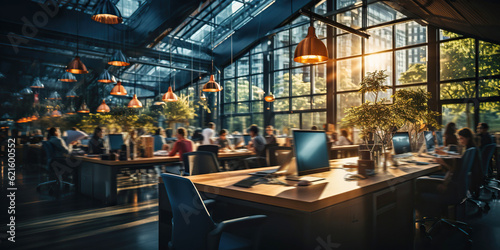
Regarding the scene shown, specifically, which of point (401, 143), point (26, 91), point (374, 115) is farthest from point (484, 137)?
point (26, 91)

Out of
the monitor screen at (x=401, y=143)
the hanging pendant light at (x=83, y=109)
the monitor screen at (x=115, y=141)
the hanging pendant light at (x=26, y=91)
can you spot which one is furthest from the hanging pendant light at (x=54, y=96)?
the monitor screen at (x=401, y=143)

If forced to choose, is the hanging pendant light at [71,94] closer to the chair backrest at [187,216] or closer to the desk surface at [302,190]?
the desk surface at [302,190]

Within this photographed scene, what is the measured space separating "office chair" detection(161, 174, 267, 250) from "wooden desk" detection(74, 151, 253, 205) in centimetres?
349

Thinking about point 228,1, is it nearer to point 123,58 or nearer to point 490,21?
point 123,58

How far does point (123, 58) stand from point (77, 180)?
287 cm

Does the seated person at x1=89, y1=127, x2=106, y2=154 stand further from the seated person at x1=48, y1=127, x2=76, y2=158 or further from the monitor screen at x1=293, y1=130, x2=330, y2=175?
the monitor screen at x1=293, y1=130, x2=330, y2=175

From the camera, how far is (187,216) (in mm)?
1819

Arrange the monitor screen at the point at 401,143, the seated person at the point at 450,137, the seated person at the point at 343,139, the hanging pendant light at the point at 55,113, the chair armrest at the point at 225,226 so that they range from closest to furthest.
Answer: the chair armrest at the point at 225,226 → the monitor screen at the point at 401,143 → the seated person at the point at 450,137 → the seated person at the point at 343,139 → the hanging pendant light at the point at 55,113

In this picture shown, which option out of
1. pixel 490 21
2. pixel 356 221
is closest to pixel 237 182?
pixel 356 221

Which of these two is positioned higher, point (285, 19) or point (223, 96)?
point (285, 19)

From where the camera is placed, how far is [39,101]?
12.1 m

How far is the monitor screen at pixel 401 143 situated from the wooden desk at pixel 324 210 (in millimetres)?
1424

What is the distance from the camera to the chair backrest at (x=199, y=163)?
10.9ft

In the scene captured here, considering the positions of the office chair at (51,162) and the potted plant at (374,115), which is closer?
the potted plant at (374,115)
